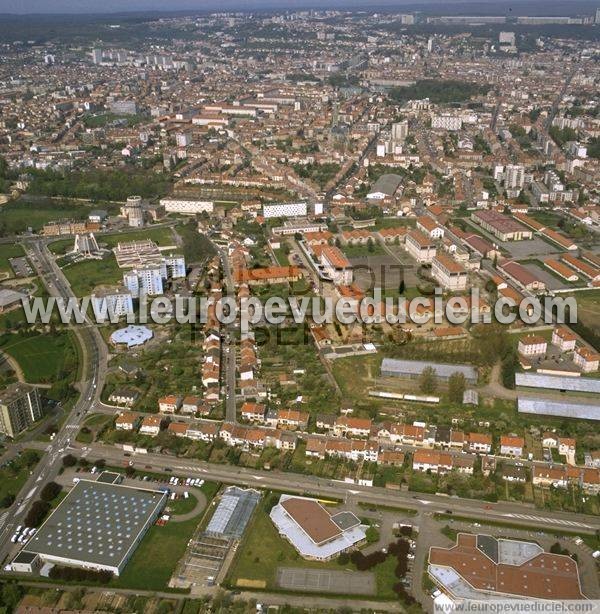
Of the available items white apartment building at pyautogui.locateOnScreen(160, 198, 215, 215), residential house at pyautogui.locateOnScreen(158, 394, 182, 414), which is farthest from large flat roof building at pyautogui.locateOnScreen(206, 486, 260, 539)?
white apartment building at pyautogui.locateOnScreen(160, 198, 215, 215)

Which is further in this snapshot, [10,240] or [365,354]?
[10,240]

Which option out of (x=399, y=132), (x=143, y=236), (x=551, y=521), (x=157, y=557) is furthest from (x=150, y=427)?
(x=399, y=132)

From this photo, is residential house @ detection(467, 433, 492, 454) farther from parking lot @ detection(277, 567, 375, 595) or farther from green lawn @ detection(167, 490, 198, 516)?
green lawn @ detection(167, 490, 198, 516)

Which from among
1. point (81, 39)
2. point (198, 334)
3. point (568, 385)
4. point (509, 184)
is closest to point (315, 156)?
point (509, 184)

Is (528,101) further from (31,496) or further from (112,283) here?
(31,496)

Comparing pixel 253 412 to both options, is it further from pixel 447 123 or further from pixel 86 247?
pixel 447 123

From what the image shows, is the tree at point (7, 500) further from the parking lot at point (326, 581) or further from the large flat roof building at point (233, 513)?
the parking lot at point (326, 581)
